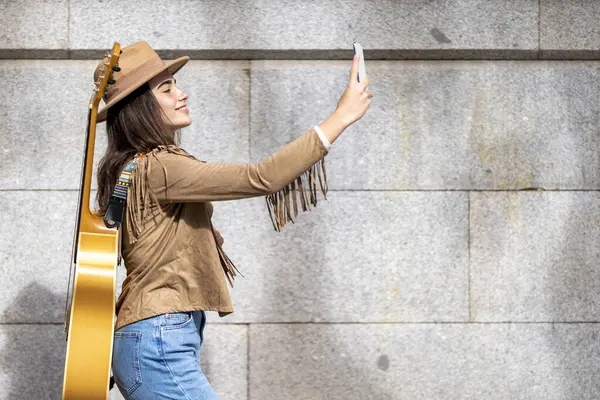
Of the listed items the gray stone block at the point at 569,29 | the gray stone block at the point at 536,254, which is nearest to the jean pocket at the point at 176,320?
the gray stone block at the point at 536,254

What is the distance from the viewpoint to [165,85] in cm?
338

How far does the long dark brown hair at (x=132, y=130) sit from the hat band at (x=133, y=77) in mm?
40

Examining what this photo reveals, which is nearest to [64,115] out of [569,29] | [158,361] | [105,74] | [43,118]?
[43,118]

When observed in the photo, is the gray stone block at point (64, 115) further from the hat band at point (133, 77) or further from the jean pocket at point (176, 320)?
the jean pocket at point (176, 320)

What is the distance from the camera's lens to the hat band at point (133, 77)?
3279 millimetres

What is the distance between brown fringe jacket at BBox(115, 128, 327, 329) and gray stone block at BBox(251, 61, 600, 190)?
189cm

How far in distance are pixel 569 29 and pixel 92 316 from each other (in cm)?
341

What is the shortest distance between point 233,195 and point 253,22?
232cm

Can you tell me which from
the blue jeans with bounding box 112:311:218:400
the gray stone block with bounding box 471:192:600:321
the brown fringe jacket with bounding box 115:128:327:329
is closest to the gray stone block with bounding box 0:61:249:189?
the gray stone block with bounding box 471:192:600:321

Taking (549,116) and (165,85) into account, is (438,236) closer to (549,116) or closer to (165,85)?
(549,116)

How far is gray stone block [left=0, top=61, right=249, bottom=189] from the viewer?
5160 millimetres

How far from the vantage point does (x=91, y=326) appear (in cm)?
306

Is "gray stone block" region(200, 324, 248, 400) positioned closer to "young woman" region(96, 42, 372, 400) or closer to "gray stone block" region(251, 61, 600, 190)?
"gray stone block" region(251, 61, 600, 190)

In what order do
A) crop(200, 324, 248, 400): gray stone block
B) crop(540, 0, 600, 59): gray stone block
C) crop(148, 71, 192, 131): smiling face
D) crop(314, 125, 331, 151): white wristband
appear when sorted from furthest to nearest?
crop(540, 0, 600, 59): gray stone block, crop(200, 324, 248, 400): gray stone block, crop(148, 71, 192, 131): smiling face, crop(314, 125, 331, 151): white wristband
